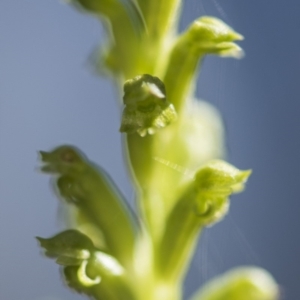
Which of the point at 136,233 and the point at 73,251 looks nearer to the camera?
the point at 73,251

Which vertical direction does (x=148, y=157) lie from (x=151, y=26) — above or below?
below

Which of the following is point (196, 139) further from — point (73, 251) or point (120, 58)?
point (73, 251)

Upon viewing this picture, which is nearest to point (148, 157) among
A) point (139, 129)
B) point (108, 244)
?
point (139, 129)

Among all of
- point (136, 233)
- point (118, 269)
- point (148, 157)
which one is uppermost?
point (148, 157)

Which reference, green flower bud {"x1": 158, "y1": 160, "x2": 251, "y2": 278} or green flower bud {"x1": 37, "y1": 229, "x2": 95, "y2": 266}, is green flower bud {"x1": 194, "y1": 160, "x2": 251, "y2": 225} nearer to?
green flower bud {"x1": 158, "y1": 160, "x2": 251, "y2": 278}

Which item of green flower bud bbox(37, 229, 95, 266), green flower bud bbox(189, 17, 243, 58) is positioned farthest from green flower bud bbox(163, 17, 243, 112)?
green flower bud bbox(37, 229, 95, 266)

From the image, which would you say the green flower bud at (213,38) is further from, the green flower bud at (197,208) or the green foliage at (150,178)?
the green flower bud at (197,208)

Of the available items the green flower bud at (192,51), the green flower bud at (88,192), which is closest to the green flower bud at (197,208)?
the green flower bud at (88,192)
